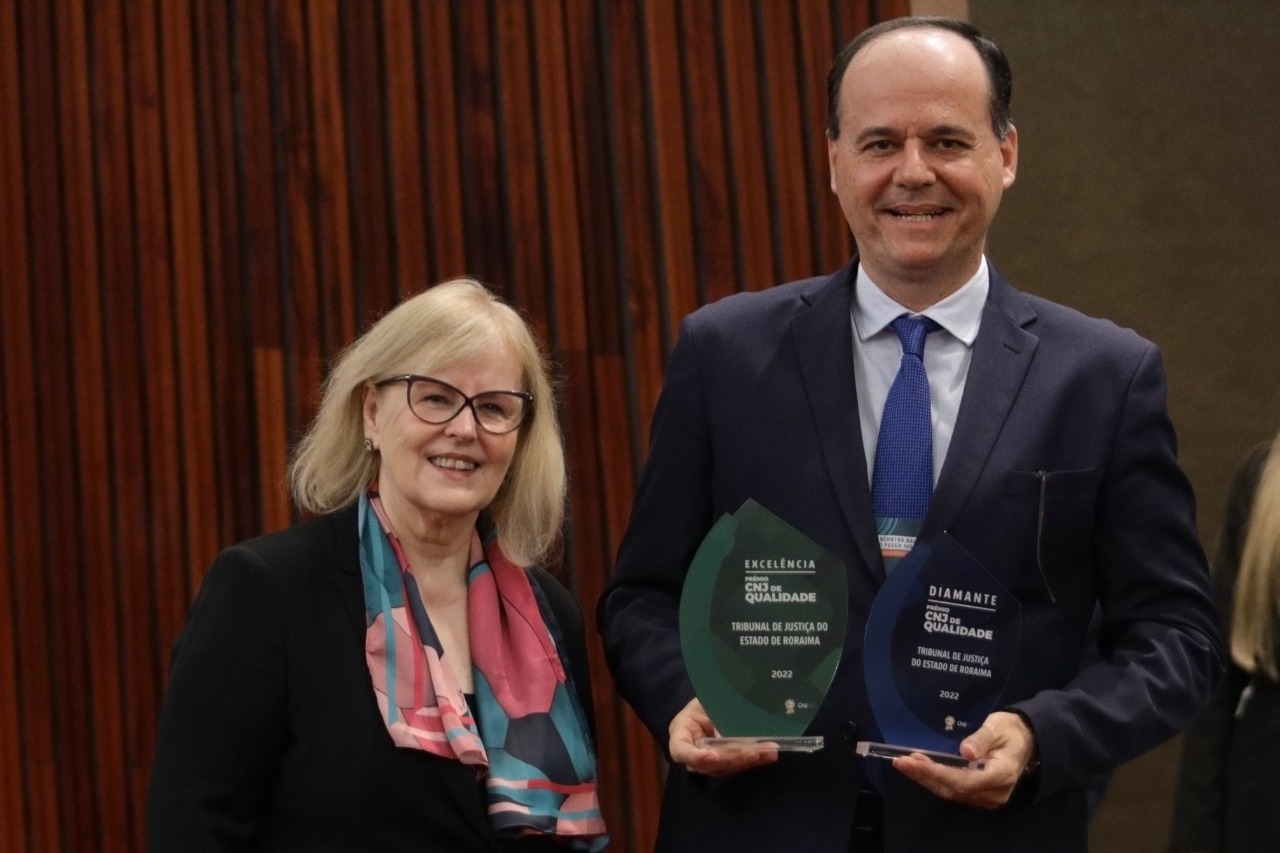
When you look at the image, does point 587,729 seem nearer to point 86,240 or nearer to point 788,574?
point 788,574

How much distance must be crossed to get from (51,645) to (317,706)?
52.9 inches

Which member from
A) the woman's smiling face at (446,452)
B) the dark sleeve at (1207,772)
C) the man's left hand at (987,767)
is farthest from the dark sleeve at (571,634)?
the dark sleeve at (1207,772)

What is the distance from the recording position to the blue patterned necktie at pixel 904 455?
2037 mm

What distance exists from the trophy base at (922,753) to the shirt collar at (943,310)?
0.58m

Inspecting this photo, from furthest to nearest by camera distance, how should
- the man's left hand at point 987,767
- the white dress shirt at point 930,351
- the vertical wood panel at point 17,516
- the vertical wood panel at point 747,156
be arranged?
the vertical wood panel at point 747,156 → the vertical wood panel at point 17,516 → the white dress shirt at point 930,351 → the man's left hand at point 987,767

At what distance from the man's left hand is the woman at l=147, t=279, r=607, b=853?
25.8 inches

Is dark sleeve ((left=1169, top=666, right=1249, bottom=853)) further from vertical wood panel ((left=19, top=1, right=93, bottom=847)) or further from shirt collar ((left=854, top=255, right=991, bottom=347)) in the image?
vertical wood panel ((left=19, top=1, right=93, bottom=847))

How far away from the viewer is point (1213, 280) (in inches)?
153

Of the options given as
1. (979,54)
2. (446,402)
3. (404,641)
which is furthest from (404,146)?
(979,54)

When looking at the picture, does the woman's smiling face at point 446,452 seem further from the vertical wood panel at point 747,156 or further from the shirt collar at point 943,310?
the vertical wood panel at point 747,156

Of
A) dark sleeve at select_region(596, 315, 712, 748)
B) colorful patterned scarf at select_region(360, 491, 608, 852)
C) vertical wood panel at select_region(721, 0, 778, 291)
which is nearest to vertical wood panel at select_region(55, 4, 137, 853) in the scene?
colorful patterned scarf at select_region(360, 491, 608, 852)

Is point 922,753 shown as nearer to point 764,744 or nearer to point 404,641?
point 764,744

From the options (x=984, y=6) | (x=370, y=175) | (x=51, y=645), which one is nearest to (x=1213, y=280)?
(x=984, y=6)

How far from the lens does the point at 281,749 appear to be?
7.24 ft
